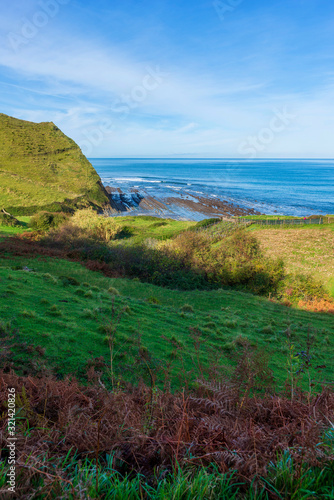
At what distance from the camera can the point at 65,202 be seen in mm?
64125

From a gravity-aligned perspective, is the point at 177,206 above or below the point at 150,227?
above

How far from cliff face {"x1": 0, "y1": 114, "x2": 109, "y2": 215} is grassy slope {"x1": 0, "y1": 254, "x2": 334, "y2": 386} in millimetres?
46937

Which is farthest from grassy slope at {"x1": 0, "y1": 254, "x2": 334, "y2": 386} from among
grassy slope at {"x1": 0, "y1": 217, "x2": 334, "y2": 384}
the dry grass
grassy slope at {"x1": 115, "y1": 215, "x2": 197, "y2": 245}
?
grassy slope at {"x1": 115, "y1": 215, "x2": 197, "y2": 245}

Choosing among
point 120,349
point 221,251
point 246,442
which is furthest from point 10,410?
point 221,251

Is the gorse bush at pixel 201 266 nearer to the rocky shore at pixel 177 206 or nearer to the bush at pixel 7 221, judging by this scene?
the bush at pixel 7 221

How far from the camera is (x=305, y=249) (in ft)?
117

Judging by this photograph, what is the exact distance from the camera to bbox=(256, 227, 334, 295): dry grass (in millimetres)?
29016

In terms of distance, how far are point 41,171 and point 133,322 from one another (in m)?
73.3

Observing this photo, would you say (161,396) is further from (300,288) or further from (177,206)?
(177,206)

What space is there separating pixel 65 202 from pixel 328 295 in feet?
186

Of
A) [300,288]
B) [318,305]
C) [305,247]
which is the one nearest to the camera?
[318,305]

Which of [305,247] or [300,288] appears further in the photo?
[305,247]

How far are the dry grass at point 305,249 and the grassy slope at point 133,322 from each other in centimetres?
1191

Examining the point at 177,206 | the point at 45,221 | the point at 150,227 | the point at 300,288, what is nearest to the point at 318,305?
the point at 300,288
